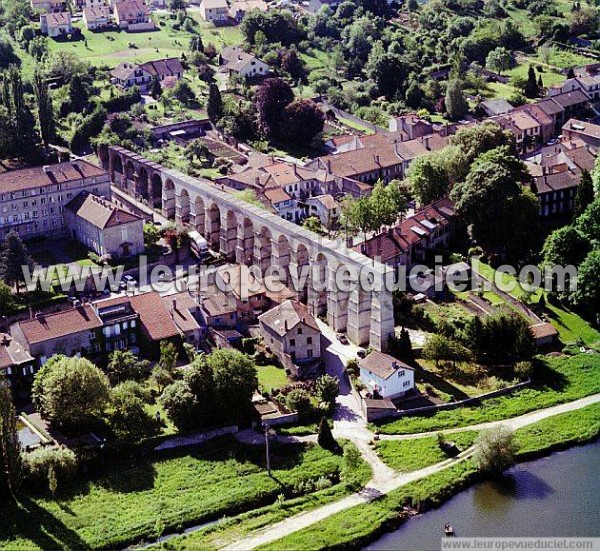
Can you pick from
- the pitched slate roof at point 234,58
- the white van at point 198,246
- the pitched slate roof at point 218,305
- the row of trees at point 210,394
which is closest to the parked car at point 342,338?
the pitched slate roof at point 218,305

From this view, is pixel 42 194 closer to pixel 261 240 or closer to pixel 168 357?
pixel 261 240

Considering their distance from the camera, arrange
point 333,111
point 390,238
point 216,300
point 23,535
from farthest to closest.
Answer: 1. point 333,111
2. point 390,238
3. point 216,300
4. point 23,535

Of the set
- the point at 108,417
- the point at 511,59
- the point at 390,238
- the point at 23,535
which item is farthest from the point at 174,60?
the point at 23,535

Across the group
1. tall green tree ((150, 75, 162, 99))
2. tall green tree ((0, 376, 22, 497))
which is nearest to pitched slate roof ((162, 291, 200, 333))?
tall green tree ((0, 376, 22, 497))

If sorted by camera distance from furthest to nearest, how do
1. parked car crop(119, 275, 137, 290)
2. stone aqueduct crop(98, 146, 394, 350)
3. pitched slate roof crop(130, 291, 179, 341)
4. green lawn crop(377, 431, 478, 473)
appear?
parked car crop(119, 275, 137, 290)
stone aqueduct crop(98, 146, 394, 350)
pitched slate roof crop(130, 291, 179, 341)
green lawn crop(377, 431, 478, 473)

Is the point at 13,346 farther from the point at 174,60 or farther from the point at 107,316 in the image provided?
the point at 174,60

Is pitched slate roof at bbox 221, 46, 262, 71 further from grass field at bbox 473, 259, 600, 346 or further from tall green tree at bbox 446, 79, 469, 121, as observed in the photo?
grass field at bbox 473, 259, 600, 346

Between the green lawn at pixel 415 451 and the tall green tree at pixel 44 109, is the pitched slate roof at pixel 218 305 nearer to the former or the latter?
the green lawn at pixel 415 451

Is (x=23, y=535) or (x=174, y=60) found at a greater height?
(x=174, y=60)
